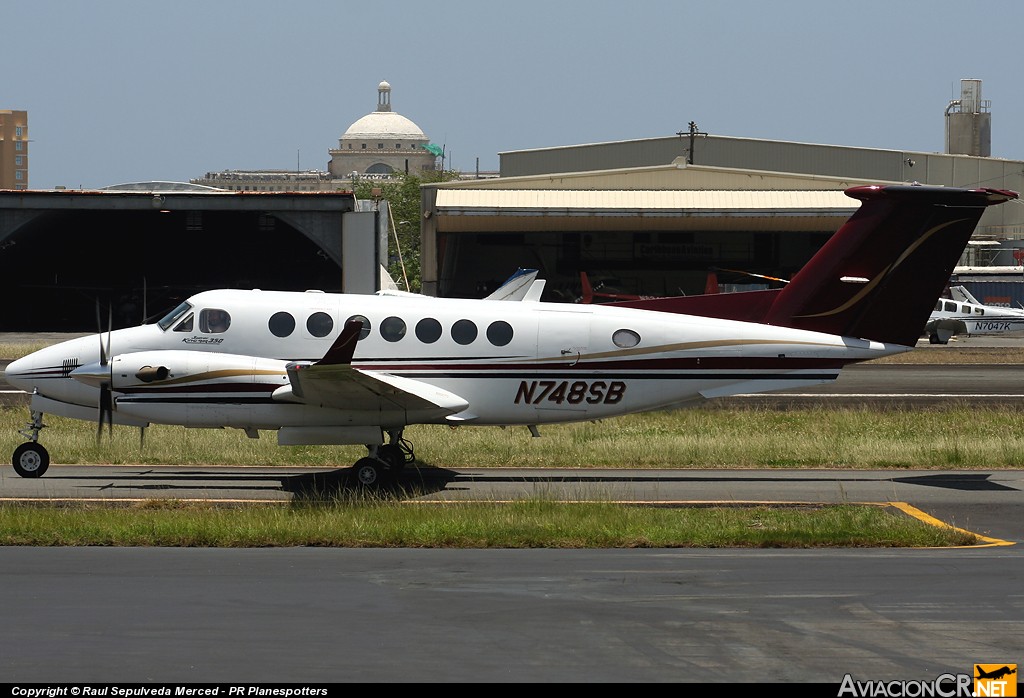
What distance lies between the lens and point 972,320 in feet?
172

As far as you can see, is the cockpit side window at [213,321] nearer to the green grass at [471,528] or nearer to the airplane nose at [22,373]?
the airplane nose at [22,373]

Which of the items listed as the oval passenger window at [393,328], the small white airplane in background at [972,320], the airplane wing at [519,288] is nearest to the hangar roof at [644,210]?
the small white airplane in background at [972,320]

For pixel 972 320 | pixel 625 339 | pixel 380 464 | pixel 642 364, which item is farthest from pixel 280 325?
pixel 972 320

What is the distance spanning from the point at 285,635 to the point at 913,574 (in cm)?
636

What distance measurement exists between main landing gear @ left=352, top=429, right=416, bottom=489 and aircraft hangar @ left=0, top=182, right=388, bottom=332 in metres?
32.1

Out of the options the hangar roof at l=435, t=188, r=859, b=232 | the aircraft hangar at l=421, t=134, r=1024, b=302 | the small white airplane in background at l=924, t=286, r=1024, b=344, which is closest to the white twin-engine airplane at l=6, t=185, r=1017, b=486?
the aircraft hangar at l=421, t=134, r=1024, b=302

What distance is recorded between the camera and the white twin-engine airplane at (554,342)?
1720cm

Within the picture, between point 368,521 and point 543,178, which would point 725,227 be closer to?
point 543,178

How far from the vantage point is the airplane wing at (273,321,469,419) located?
50.4 feet

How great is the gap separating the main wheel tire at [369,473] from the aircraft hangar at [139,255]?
32779 mm

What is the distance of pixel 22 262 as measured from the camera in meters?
57.9

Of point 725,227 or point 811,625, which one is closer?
point 811,625

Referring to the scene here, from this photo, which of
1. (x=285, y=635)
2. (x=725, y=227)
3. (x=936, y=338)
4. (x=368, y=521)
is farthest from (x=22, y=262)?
(x=285, y=635)

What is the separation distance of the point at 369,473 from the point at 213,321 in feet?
10.9
